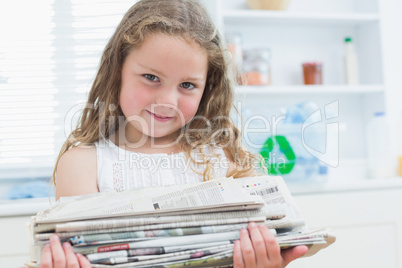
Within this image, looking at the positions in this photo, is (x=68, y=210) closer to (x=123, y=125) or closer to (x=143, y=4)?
(x=123, y=125)

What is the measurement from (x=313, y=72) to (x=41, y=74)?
1214 millimetres

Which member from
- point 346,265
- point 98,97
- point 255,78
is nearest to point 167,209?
point 98,97

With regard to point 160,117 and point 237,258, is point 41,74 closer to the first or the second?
point 160,117

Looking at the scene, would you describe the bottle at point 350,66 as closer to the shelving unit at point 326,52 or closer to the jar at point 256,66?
the shelving unit at point 326,52

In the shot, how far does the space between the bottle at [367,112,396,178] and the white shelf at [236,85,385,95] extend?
14 cm

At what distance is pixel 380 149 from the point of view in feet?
6.32

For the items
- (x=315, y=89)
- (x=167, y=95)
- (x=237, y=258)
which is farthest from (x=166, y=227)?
(x=315, y=89)

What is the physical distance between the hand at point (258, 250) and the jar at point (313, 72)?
142 cm

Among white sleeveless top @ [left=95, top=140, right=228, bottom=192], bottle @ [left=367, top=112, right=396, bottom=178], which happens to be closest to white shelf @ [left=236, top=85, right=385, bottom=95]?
bottle @ [left=367, top=112, right=396, bottom=178]

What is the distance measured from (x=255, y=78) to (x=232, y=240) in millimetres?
1287

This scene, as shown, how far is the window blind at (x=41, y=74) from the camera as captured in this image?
1778 mm

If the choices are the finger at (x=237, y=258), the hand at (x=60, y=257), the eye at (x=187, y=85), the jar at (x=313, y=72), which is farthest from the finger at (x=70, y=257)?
the jar at (x=313, y=72)

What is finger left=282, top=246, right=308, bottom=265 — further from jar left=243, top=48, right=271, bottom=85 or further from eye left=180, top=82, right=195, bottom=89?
jar left=243, top=48, right=271, bottom=85

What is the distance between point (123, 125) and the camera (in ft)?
3.43
